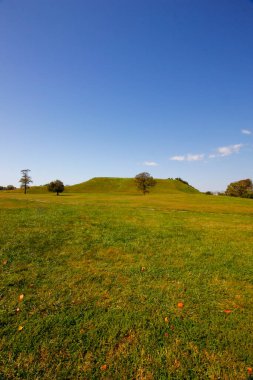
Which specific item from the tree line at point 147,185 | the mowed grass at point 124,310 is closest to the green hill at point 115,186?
the tree line at point 147,185

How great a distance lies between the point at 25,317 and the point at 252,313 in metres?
5.95

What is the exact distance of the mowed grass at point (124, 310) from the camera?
4156 mm

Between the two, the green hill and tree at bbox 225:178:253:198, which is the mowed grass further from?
the green hill

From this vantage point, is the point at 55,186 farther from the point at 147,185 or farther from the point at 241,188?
the point at 241,188

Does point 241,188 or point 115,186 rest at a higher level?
point 115,186

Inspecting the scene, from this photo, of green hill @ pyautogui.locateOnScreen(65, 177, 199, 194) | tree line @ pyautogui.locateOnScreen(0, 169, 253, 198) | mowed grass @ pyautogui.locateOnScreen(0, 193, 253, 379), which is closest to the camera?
mowed grass @ pyautogui.locateOnScreen(0, 193, 253, 379)

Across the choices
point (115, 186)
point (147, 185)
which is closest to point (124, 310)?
point (147, 185)

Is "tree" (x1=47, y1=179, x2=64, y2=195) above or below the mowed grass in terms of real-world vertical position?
above

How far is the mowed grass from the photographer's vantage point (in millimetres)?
4156

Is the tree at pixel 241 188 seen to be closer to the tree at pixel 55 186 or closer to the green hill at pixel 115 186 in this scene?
the green hill at pixel 115 186

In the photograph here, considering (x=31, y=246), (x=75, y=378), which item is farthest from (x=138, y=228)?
(x=75, y=378)

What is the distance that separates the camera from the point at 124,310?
5.75m

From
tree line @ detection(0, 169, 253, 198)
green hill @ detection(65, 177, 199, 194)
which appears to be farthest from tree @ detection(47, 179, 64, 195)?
green hill @ detection(65, 177, 199, 194)

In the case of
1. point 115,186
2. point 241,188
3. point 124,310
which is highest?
point 115,186
